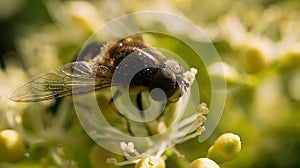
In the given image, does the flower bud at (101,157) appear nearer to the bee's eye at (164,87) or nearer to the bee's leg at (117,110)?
the bee's leg at (117,110)

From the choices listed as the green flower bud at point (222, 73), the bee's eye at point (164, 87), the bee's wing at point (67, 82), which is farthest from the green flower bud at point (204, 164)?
the green flower bud at point (222, 73)

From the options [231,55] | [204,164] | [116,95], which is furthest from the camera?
[231,55]

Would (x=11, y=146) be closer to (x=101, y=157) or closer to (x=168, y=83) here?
(x=101, y=157)

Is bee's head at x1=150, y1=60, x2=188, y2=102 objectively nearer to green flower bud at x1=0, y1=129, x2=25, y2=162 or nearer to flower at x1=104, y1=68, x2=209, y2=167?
flower at x1=104, y1=68, x2=209, y2=167

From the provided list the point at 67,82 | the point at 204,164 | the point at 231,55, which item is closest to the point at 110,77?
the point at 67,82

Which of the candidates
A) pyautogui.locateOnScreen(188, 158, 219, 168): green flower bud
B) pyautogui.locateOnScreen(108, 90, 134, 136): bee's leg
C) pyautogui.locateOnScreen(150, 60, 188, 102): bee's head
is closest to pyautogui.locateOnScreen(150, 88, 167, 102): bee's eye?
pyautogui.locateOnScreen(150, 60, 188, 102): bee's head

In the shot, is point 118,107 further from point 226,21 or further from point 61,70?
point 226,21
